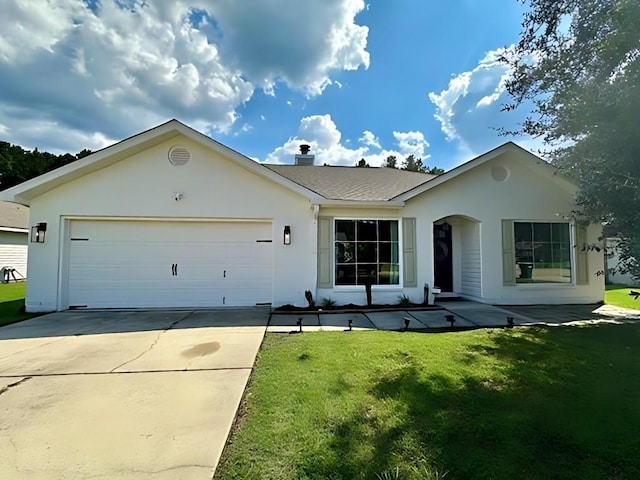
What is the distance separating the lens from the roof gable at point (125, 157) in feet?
26.7

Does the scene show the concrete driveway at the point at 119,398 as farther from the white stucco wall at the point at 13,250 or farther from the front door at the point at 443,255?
the white stucco wall at the point at 13,250

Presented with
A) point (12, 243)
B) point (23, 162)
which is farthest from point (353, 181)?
point (23, 162)

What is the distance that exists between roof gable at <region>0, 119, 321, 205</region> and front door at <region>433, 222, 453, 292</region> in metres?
4.60

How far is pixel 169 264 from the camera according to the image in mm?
8961

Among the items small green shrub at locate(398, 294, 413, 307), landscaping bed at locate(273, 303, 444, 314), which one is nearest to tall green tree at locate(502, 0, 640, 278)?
landscaping bed at locate(273, 303, 444, 314)

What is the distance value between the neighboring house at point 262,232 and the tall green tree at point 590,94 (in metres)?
2.28

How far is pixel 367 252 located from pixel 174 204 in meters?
5.50

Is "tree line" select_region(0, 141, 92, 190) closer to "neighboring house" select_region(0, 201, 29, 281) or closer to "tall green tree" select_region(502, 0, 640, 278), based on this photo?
"neighboring house" select_region(0, 201, 29, 281)

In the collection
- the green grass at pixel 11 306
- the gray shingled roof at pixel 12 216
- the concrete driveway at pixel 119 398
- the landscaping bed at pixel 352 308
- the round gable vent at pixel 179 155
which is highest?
the round gable vent at pixel 179 155

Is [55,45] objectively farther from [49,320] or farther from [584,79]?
[584,79]

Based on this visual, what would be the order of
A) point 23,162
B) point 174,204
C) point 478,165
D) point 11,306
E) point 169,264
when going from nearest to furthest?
point 174,204 → point 169,264 → point 11,306 → point 478,165 → point 23,162

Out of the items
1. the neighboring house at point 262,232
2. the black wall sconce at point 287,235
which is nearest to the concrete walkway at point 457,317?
the neighboring house at point 262,232

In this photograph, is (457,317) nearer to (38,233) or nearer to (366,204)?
(366,204)

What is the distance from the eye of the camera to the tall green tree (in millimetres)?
5183
